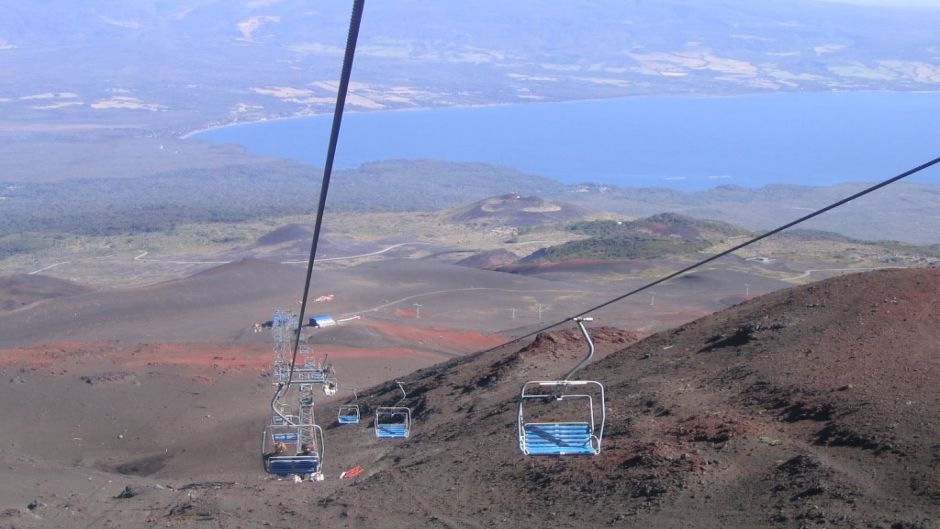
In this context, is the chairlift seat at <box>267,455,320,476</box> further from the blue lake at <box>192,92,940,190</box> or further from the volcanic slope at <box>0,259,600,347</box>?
the blue lake at <box>192,92,940,190</box>

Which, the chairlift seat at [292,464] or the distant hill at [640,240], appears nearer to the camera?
the chairlift seat at [292,464]

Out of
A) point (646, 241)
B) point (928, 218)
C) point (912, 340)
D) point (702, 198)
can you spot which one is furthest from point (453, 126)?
point (912, 340)

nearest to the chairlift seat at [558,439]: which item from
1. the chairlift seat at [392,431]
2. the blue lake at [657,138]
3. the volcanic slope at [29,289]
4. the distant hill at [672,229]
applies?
the chairlift seat at [392,431]

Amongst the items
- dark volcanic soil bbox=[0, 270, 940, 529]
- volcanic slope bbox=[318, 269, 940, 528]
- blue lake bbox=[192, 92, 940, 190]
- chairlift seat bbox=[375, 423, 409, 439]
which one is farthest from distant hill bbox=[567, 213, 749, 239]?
chairlift seat bbox=[375, 423, 409, 439]

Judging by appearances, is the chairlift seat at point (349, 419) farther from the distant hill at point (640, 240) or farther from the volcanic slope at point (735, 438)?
the distant hill at point (640, 240)

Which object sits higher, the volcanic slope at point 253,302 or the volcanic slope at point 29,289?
the volcanic slope at point 253,302

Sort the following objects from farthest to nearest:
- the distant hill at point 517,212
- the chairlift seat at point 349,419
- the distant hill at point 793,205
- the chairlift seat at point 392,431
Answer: the distant hill at point 793,205, the distant hill at point 517,212, the chairlift seat at point 349,419, the chairlift seat at point 392,431

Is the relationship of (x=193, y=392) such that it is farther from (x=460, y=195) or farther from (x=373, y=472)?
(x=460, y=195)
